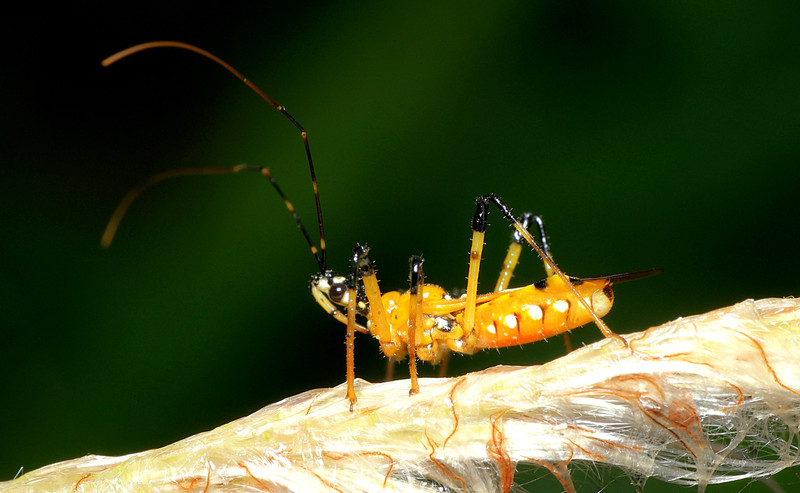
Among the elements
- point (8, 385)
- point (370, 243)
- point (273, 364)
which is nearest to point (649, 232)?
point (370, 243)

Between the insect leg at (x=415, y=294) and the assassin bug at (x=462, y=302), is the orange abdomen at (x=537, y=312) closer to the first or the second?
the assassin bug at (x=462, y=302)

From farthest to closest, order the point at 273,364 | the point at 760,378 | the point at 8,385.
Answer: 1. the point at 273,364
2. the point at 8,385
3. the point at 760,378

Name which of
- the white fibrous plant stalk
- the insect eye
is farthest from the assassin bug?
the white fibrous plant stalk

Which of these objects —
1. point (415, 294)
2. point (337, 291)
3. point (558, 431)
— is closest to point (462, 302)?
point (415, 294)

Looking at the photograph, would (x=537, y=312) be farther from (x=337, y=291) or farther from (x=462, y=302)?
(x=337, y=291)

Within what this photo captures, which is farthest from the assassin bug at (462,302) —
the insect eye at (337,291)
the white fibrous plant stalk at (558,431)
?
the white fibrous plant stalk at (558,431)

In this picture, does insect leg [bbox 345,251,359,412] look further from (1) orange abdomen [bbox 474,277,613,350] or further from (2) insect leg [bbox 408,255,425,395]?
(1) orange abdomen [bbox 474,277,613,350]

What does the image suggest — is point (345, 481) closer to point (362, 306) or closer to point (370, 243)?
point (362, 306)
